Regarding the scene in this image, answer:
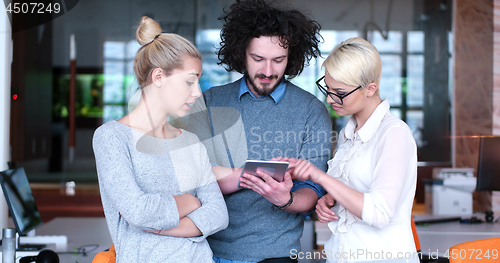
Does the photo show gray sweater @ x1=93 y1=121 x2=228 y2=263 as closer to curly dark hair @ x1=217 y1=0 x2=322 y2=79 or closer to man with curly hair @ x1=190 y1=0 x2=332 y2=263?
man with curly hair @ x1=190 y1=0 x2=332 y2=263

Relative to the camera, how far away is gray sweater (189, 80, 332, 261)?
180 cm

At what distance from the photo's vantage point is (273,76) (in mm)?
1840

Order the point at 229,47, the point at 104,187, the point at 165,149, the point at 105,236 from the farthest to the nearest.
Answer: the point at 105,236
the point at 229,47
the point at 165,149
the point at 104,187

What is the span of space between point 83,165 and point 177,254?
24.9ft

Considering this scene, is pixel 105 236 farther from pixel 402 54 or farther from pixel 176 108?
pixel 402 54

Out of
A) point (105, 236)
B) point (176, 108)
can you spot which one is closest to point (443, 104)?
point (105, 236)

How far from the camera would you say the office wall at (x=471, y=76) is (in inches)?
219

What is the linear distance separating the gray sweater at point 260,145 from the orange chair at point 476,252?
1.88ft

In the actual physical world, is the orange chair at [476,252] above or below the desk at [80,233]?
above

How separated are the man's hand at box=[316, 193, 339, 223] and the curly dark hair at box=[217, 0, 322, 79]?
2.23 ft

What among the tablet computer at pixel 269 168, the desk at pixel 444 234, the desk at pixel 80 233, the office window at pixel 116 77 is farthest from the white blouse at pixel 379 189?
the office window at pixel 116 77

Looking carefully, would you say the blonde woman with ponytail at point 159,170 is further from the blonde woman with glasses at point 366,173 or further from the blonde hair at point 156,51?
the blonde woman with glasses at point 366,173

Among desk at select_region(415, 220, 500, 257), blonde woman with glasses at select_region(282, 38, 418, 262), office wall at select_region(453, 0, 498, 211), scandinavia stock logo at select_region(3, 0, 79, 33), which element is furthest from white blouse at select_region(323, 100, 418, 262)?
office wall at select_region(453, 0, 498, 211)

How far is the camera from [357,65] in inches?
62.2
